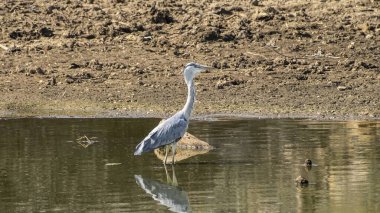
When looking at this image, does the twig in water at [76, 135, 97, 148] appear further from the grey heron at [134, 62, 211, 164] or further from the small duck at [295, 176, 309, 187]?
the small duck at [295, 176, 309, 187]

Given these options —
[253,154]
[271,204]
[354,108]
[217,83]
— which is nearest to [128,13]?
[217,83]

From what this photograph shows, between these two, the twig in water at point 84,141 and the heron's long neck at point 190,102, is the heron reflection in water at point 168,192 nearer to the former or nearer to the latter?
the heron's long neck at point 190,102

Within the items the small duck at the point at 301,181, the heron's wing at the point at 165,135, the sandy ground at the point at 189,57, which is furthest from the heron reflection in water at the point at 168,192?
the sandy ground at the point at 189,57

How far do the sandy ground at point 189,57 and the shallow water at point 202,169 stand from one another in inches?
52.5

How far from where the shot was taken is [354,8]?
21203mm

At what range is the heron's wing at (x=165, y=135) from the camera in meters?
13.1

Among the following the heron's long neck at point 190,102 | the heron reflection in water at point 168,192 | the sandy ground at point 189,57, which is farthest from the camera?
the sandy ground at point 189,57

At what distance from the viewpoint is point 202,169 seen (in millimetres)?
12742

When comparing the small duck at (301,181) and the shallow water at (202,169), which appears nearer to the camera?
the shallow water at (202,169)

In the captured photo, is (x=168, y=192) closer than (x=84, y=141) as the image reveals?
Yes

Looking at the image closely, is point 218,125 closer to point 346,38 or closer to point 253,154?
point 253,154

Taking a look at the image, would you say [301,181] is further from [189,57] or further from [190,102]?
[189,57]

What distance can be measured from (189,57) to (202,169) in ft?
22.6

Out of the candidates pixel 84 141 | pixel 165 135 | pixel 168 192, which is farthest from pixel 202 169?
pixel 84 141
